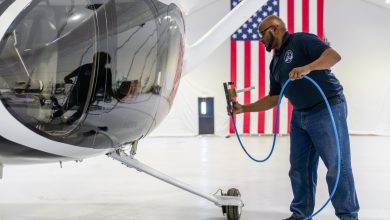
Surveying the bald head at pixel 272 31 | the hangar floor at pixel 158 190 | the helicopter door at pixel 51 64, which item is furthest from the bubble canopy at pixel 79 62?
the hangar floor at pixel 158 190

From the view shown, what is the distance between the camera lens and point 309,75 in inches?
76.0

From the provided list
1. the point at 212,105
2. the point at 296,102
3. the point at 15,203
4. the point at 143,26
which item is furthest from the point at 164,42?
the point at 212,105

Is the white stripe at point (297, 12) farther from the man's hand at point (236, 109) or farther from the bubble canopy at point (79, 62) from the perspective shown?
the bubble canopy at point (79, 62)

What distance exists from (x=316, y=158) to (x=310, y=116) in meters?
0.32

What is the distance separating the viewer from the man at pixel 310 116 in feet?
6.11

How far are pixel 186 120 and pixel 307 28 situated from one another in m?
3.49

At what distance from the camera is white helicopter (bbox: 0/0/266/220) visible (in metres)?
1.10

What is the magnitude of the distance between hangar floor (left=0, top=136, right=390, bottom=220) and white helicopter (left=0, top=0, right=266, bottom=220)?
1016 mm

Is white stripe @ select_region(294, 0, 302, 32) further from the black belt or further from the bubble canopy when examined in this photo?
the bubble canopy

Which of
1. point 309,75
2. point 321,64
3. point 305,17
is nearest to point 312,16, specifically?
point 305,17

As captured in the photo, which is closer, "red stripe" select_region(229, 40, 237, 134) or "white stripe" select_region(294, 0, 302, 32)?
"white stripe" select_region(294, 0, 302, 32)

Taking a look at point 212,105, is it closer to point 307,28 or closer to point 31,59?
point 307,28

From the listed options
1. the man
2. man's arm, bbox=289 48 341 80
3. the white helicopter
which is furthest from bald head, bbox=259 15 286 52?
the white helicopter

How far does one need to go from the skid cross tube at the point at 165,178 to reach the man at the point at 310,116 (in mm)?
338
